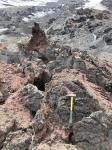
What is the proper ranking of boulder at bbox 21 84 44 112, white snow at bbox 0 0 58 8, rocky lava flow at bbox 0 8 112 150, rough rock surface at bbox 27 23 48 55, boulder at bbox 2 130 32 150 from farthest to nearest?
white snow at bbox 0 0 58 8 < rough rock surface at bbox 27 23 48 55 < boulder at bbox 21 84 44 112 < boulder at bbox 2 130 32 150 < rocky lava flow at bbox 0 8 112 150

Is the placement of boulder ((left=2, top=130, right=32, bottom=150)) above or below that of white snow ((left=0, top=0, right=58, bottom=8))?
above

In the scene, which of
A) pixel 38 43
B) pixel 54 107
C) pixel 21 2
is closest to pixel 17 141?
pixel 54 107

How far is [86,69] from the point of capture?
20.5 metres

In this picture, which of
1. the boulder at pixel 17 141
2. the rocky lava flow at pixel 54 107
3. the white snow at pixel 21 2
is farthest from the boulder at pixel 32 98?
the white snow at pixel 21 2

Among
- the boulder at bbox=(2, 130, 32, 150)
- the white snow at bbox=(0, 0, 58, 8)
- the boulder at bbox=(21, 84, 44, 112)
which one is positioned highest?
the boulder at bbox=(21, 84, 44, 112)

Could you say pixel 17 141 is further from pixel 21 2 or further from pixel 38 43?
pixel 21 2

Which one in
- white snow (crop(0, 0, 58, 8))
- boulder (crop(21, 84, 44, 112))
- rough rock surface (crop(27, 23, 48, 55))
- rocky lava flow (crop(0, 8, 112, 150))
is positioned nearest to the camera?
rocky lava flow (crop(0, 8, 112, 150))

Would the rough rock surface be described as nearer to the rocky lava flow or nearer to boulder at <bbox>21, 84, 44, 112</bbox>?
the rocky lava flow

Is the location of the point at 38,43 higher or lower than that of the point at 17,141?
lower

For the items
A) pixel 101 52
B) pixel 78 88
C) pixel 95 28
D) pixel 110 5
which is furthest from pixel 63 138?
pixel 110 5

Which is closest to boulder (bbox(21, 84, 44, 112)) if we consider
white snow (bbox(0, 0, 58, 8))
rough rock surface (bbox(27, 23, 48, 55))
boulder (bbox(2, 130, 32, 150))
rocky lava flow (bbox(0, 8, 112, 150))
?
rocky lava flow (bbox(0, 8, 112, 150))

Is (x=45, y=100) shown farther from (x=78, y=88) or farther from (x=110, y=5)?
(x=110, y=5)

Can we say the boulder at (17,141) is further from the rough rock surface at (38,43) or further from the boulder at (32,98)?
the rough rock surface at (38,43)

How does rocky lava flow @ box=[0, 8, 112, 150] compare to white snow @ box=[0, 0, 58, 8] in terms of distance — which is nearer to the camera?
rocky lava flow @ box=[0, 8, 112, 150]
